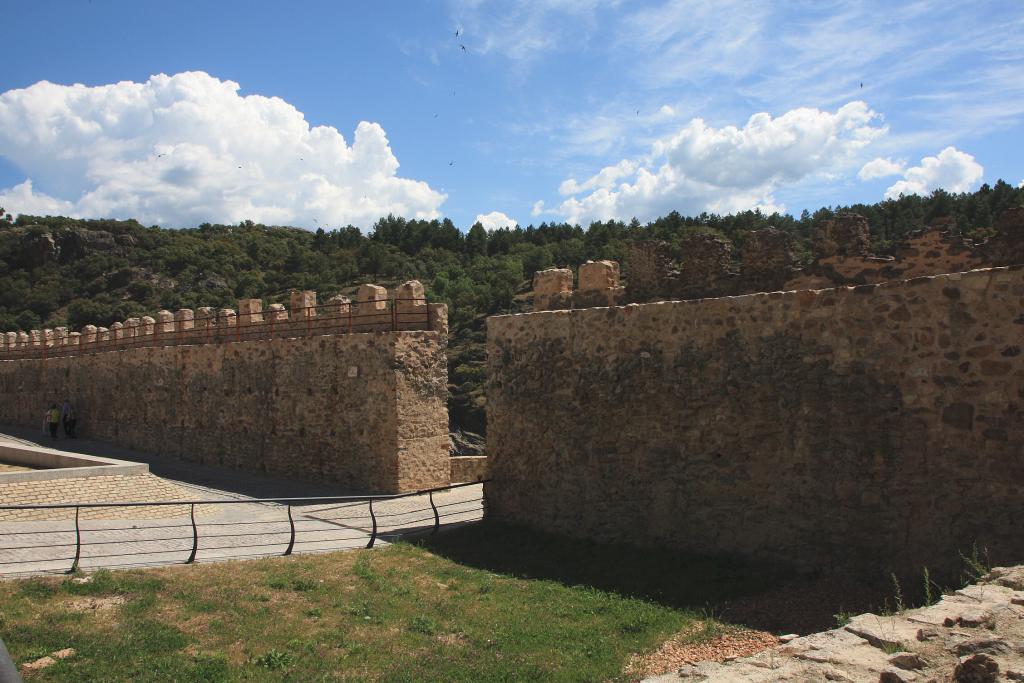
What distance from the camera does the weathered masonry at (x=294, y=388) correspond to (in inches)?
594

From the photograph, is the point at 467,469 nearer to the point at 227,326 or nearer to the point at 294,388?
the point at 294,388

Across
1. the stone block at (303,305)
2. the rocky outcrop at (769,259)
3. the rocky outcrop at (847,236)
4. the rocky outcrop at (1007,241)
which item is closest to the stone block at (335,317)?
the stone block at (303,305)

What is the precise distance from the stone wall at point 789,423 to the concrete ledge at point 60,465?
7.36 meters

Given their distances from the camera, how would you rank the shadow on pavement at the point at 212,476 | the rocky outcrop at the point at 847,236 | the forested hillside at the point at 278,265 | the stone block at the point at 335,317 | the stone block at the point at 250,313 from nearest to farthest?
the rocky outcrop at the point at 847,236
the shadow on pavement at the point at 212,476
the stone block at the point at 335,317
the stone block at the point at 250,313
the forested hillside at the point at 278,265

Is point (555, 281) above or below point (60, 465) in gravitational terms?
above

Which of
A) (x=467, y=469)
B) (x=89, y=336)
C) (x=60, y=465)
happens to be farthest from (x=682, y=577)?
(x=89, y=336)

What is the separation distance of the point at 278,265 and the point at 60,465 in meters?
46.2

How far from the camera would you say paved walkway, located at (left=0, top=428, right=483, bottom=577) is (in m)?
9.38

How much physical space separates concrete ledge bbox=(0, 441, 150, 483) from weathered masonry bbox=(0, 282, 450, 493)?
11.3 ft

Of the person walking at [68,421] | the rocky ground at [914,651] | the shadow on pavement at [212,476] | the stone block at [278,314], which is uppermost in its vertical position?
the stone block at [278,314]

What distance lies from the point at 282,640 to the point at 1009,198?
14.8 metres

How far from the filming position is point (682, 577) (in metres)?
7.73

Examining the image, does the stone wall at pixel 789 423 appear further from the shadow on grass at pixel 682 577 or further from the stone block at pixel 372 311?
the stone block at pixel 372 311

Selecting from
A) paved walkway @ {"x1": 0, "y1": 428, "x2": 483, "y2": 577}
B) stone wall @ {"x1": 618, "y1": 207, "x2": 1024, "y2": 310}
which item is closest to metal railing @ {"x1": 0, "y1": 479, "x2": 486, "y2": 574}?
paved walkway @ {"x1": 0, "y1": 428, "x2": 483, "y2": 577}
